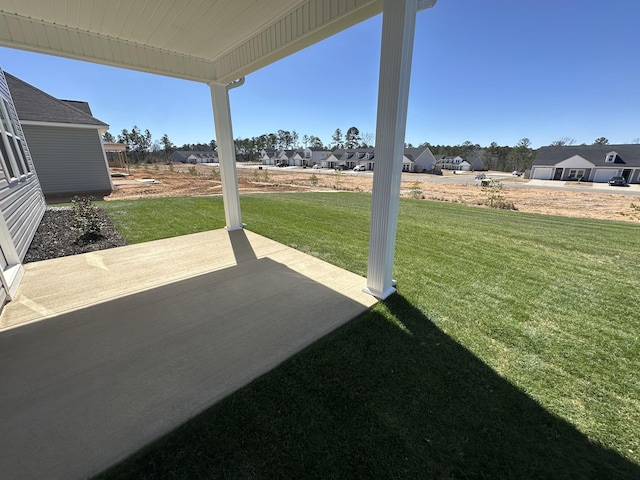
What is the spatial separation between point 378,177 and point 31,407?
10.8 ft

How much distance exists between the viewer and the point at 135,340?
2.43 meters

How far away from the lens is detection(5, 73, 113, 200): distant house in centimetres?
996

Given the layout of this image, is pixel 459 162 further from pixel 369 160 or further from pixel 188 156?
pixel 188 156

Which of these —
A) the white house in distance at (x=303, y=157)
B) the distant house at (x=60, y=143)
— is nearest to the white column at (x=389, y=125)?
the distant house at (x=60, y=143)

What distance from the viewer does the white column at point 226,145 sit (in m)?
4.96

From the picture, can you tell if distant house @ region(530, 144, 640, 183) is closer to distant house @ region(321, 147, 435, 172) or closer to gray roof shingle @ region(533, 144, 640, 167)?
gray roof shingle @ region(533, 144, 640, 167)

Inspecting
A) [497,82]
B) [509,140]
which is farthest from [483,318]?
[509,140]

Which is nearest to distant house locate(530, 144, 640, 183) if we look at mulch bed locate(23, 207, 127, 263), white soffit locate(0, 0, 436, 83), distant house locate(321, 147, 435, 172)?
distant house locate(321, 147, 435, 172)

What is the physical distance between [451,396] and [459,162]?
69.0 metres

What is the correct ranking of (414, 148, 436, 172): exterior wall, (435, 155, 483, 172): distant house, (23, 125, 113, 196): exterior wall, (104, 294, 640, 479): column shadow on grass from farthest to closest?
(435, 155, 483, 172): distant house → (414, 148, 436, 172): exterior wall → (23, 125, 113, 196): exterior wall → (104, 294, 640, 479): column shadow on grass

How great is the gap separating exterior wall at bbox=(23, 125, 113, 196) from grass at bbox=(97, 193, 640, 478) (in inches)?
546

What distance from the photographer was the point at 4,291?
116 inches

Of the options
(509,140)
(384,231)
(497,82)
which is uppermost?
(497,82)

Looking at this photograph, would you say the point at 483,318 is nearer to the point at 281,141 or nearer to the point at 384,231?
the point at 384,231
